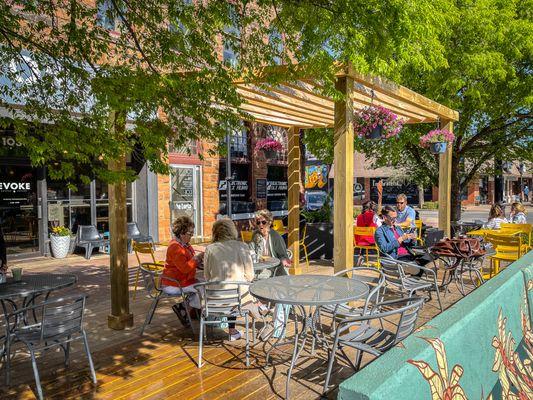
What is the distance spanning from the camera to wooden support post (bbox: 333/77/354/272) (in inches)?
Answer: 202

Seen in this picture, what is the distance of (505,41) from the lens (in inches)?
401

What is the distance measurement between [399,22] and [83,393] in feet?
13.7

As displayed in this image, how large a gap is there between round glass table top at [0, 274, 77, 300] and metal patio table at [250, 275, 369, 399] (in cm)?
186

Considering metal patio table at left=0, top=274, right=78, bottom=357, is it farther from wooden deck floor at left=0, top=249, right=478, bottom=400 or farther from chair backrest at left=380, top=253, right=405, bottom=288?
chair backrest at left=380, top=253, right=405, bottom=288

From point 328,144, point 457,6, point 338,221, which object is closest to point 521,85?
point 457,6

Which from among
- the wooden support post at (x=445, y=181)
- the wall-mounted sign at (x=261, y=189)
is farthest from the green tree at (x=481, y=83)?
the wall-mounted sign at (x=261, y=189)

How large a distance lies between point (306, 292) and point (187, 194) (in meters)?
10.4

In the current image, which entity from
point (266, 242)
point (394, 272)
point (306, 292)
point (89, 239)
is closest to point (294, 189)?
point (266, 242)

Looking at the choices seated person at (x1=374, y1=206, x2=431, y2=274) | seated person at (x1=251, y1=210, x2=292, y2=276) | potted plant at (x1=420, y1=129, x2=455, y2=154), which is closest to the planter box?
potted plant at (x1=420, y1=129, x2=455, y2=154)

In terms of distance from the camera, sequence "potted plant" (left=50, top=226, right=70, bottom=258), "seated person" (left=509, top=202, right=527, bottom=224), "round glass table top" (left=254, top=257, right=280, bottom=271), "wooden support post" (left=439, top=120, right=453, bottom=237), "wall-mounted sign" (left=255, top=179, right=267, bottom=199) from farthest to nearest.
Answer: "wall-mounted sign" (left=255, top=179, right=267, bottom=199), "potted plant" (left=50, top=226, right=70, bottom=258), "seated person" (left=509, top=202, right=527, bottom=224), "wooden support post" (left=439, top=120, right=453, bottom=237), "round glass table top" (left=254, top=257, right=280, bottom=271)

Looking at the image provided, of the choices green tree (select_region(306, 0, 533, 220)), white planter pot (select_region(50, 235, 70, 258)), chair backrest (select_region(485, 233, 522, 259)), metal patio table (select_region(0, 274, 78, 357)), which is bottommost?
white planter pot (select_region(50, 235, 70, 258))

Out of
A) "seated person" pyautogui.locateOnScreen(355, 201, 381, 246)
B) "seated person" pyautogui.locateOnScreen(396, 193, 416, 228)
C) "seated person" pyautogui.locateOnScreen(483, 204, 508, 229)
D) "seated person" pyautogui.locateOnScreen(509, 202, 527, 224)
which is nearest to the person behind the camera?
"seated person" pyautogui.locateOnScreen(355, 201, 381, 246)

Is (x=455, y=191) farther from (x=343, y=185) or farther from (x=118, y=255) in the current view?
(x=118, y=255)

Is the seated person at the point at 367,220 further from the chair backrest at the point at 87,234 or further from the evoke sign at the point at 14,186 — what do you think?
the evoke sign at the point at 14,186
